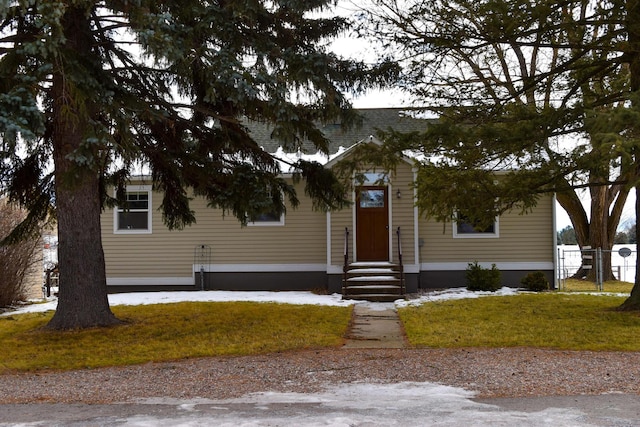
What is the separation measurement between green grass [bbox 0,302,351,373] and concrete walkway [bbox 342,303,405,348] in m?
0.23

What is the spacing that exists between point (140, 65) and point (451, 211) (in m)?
6.40

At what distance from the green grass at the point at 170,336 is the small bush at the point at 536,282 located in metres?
5.83

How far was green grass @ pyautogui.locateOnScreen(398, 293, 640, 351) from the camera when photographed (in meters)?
9.00

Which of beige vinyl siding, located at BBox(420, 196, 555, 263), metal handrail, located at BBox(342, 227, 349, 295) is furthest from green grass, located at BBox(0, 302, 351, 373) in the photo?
beige vinyl siding, located at BBox(420, 196, 555, 263)

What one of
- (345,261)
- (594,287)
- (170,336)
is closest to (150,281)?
(345,261)

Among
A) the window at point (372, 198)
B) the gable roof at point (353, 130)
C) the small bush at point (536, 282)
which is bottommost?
the small bush at point (536, 282)

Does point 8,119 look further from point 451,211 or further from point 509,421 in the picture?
point 451,211

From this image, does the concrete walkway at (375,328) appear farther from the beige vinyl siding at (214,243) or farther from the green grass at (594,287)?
the green grass at (594,287)

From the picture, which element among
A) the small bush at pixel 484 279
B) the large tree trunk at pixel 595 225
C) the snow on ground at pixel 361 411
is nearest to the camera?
the snow on ground at pixel 361 411

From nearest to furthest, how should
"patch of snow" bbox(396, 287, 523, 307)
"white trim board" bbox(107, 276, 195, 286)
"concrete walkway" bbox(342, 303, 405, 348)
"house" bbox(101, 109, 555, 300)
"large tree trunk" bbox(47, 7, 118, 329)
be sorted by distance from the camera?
"concrete walkway" bbox(342, 303, 405, 348) < "large tree trunk" bbox(47, 7, 118, 329) < "patch of snow" bbox(396, 287, 523, 307) < "house" bbox(101, 109, 555, 300) < "white trim board" bbox(107, 276, 195, 286)

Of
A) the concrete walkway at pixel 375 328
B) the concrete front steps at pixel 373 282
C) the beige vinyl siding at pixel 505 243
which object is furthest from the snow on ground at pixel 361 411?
the beige vinyl siding at pixel 505 243

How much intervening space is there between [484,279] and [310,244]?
487cm

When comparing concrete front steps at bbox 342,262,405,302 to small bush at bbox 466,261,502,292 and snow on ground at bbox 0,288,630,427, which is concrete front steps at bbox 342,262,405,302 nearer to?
small bush at bbox 466,261,502,292

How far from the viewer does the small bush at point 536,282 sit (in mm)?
16109
